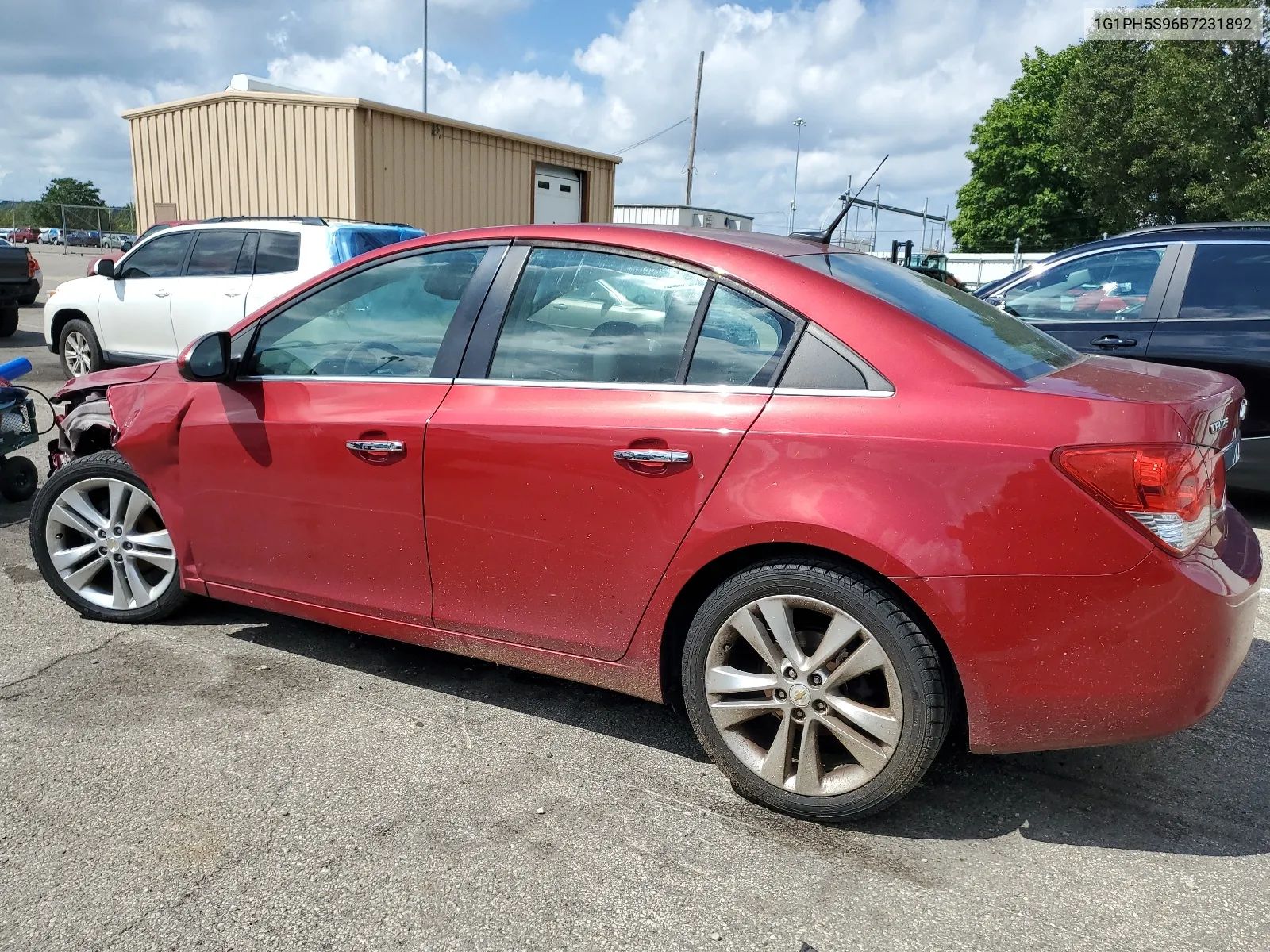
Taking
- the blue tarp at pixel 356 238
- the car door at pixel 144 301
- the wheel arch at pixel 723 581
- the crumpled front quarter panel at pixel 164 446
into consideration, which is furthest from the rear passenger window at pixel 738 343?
the car door at pixel 144 301

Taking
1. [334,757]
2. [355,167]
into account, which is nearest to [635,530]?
[334,757]

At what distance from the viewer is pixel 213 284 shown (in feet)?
30.3

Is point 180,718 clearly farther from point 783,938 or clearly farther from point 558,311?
point 783,938

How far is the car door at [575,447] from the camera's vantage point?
2.71 metres

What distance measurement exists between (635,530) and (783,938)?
1095 mm

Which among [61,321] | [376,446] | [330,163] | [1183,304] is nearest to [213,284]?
[61,321]

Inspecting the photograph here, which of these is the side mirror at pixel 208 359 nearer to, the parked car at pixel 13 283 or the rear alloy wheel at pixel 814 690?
the rear alloy wheel at pixel 814 690

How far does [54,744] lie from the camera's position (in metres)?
3.01

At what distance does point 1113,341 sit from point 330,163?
1323 cm

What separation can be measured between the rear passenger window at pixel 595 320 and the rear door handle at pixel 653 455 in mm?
222

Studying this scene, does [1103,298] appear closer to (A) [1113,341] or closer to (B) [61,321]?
(A) [1113,341]

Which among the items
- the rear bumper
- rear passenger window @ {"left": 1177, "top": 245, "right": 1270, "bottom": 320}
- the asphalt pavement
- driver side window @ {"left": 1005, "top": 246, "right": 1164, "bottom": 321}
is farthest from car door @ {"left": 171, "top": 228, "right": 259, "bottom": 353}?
the rear bumper

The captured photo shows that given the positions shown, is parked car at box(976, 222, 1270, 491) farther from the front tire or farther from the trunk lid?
the front tire

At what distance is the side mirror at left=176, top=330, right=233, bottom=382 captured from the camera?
3.43m
